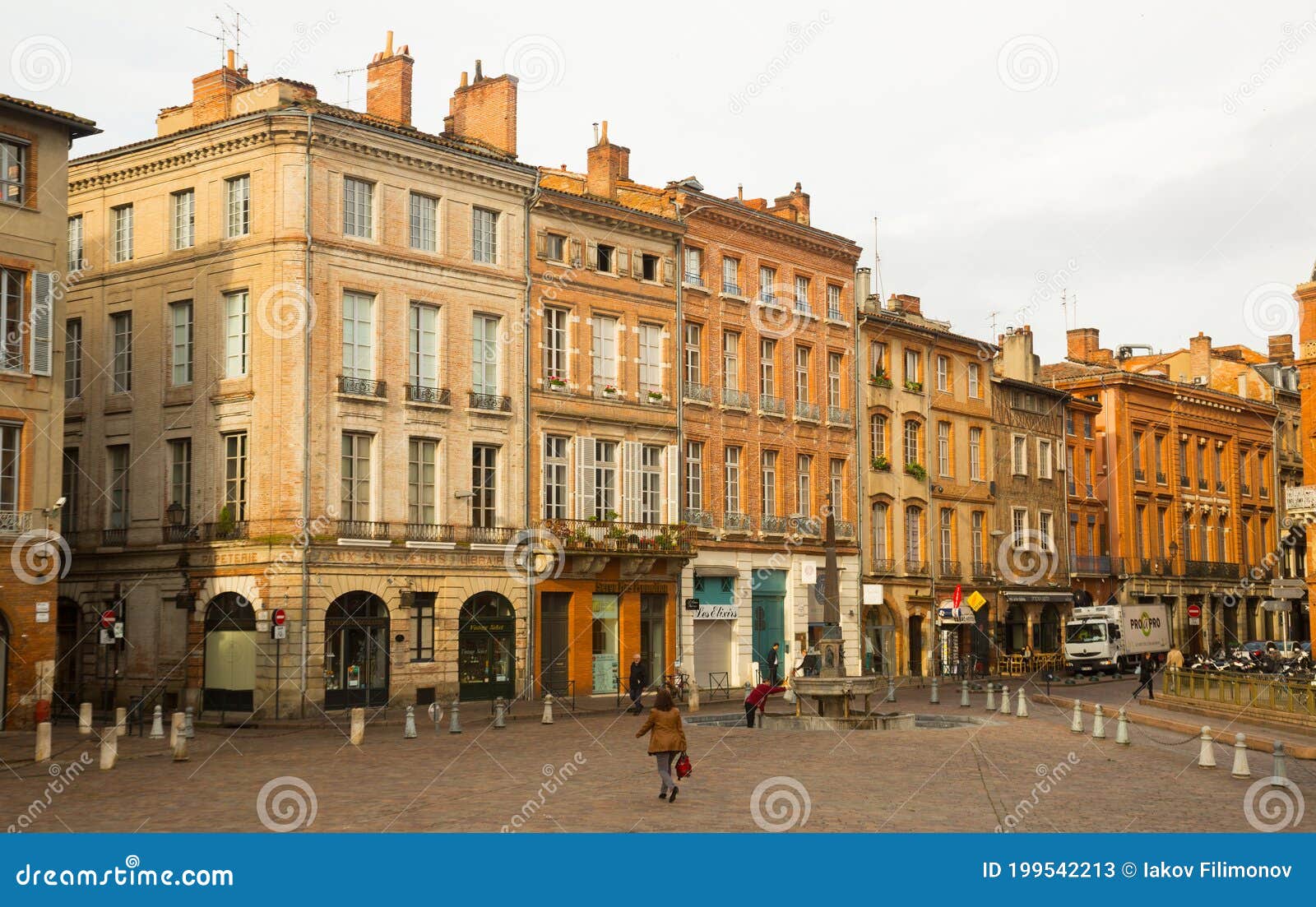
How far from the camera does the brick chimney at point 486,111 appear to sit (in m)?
45.6

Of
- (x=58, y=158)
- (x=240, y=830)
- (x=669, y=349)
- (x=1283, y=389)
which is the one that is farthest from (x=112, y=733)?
(x=1283, y=389)

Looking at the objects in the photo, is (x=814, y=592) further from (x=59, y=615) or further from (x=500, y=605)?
(x=59, y=615)

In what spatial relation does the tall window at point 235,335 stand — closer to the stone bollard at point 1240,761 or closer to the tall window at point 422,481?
the tall window at point 422,481

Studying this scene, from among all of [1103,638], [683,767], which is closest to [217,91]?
[683,767]

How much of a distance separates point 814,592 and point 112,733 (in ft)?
107

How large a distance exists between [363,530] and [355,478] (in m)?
1.37

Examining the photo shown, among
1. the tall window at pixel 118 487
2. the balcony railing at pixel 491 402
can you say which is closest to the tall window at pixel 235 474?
the tall window at pixel 118 487

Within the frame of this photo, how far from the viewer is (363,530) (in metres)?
39.7

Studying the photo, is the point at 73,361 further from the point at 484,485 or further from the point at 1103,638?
the point at 1103,638

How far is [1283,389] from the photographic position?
89.1 metres

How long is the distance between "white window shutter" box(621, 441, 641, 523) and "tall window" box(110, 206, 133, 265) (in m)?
15.6

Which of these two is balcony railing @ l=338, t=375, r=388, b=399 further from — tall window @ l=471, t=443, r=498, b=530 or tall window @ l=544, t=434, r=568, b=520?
tall window @ l=544, t=434, r=568, b=520

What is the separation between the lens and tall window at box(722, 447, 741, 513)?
52125 mm

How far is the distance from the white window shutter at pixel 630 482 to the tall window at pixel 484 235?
7.57 m
